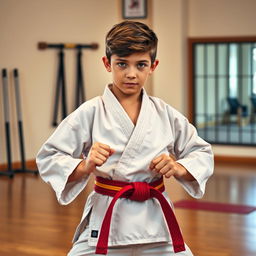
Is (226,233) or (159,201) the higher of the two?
(159,201)

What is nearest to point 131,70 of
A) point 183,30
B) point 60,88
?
point 60,88

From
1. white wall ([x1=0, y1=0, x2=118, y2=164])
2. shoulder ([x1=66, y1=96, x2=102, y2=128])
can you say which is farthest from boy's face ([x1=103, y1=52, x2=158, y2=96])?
white wall ([x1=0, y1=0, x2=118, y2=164])

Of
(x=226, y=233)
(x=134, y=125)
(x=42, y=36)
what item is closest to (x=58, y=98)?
(x=42, y=36)

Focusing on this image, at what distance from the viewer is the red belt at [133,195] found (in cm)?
201

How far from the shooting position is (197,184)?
2113 millimetres

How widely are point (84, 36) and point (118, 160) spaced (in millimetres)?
6571

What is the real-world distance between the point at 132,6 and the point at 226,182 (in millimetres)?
3010

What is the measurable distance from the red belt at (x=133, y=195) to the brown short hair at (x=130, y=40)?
40 centimetres

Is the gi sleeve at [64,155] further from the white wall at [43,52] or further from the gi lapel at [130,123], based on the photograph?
the white wall at [43,52]

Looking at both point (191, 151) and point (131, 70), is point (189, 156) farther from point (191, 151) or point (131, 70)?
point (131, 70)

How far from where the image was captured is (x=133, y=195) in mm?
2021

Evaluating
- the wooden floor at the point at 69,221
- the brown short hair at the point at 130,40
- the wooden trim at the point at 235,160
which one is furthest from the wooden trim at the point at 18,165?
the brown short hair at the point at 130,40

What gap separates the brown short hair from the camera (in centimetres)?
199

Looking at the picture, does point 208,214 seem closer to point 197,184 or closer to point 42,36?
point 197,184
